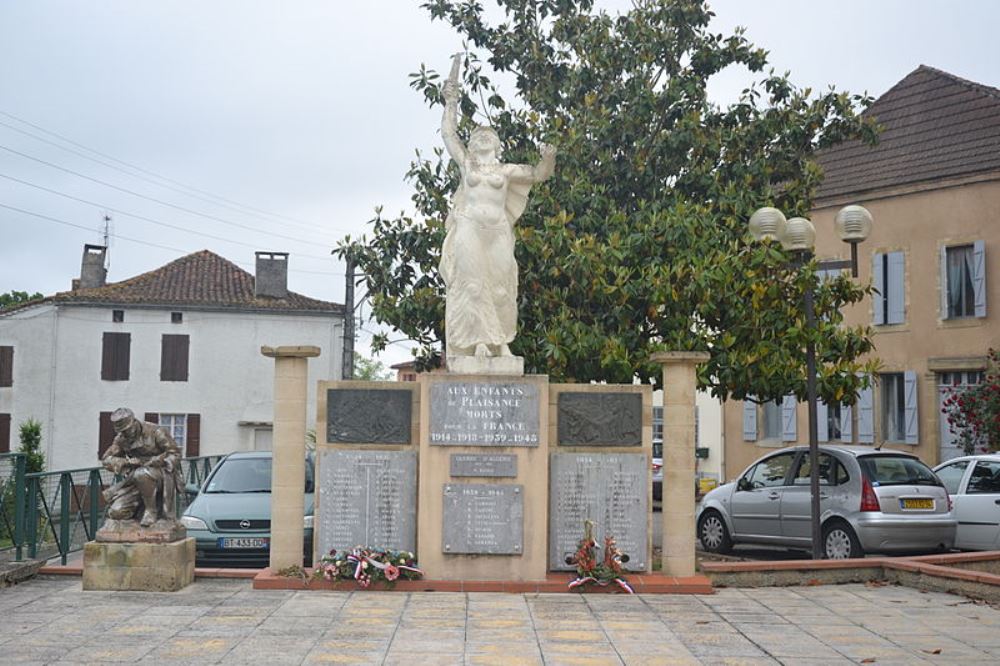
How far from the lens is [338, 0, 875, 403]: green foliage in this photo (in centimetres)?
1395

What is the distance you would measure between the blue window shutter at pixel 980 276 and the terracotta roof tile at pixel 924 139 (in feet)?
5.09

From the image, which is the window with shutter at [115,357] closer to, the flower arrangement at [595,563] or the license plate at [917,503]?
the license plate at [917,503]

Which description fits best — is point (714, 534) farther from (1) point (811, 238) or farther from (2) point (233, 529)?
(2) point (233, 529)

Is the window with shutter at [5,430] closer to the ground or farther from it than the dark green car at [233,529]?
farther from it

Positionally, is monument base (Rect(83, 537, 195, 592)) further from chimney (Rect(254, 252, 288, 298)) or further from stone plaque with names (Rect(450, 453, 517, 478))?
chimney (Rect(254, 252, 288, 298))

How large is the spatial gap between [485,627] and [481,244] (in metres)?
3.93

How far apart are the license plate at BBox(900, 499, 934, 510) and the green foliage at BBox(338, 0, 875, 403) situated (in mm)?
1546

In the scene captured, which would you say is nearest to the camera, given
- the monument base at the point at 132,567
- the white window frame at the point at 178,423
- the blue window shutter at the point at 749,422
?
the monument base at the point at 132,567

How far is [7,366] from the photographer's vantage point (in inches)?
1420

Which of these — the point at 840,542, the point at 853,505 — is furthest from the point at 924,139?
the point at 840,542

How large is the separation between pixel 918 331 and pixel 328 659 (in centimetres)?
1896

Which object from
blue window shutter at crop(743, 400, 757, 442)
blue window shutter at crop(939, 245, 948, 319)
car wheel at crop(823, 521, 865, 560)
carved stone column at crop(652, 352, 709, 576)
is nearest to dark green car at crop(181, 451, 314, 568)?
carved stone column at crop(652, 352, 709, 576)

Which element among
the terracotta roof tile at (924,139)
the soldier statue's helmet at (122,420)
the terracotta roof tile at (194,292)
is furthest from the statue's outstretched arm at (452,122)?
the terracotta roof tile at (194,292)

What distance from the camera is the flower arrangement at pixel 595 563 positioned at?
10672mm
